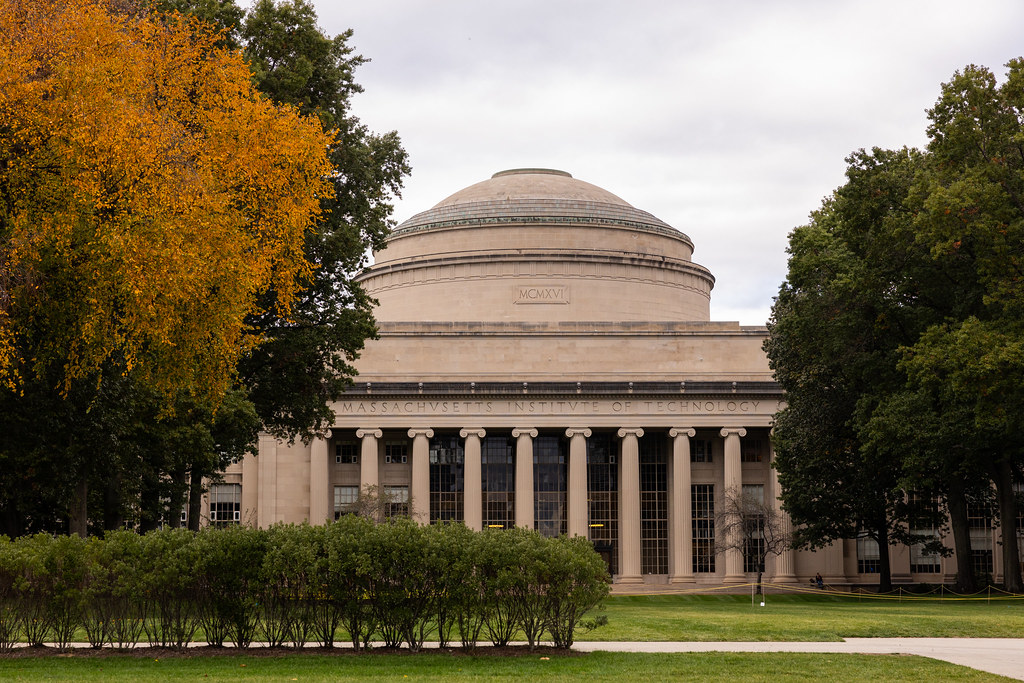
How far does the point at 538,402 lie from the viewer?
75062 millimetres

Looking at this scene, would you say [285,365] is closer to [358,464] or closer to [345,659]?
[345,659]

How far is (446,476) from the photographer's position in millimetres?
76688

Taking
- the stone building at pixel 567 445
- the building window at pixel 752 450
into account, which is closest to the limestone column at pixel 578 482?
the stone building at pixel 567 445

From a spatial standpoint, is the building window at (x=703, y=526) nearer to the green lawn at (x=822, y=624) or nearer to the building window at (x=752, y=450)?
the building window at (x=752, y=450)

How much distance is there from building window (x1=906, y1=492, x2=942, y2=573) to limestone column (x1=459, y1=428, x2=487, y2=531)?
2397 cm

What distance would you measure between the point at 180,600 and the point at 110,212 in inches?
291

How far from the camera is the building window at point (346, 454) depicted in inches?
3051

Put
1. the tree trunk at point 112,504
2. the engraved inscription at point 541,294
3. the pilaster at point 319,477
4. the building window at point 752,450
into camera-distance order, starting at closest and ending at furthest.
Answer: the tree trunk at point 112,504
the pilaster at point 319,477
the building window at point 752,450
the engraved inscription at point 541,294

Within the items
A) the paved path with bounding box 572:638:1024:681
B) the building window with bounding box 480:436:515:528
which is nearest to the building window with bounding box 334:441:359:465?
the building window with bounding box 480:436:515:528

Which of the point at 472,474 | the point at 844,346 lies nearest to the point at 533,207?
the point at 472,474

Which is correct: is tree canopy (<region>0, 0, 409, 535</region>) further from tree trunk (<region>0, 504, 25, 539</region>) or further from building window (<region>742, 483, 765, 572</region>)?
building window (<region>742, 483, 765, 572</region>)

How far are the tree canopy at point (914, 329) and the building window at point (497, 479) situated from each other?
21.6 metres

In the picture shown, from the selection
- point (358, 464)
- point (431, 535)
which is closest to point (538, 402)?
point (358, 464)

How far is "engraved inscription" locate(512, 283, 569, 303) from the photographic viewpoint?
84875 mm
